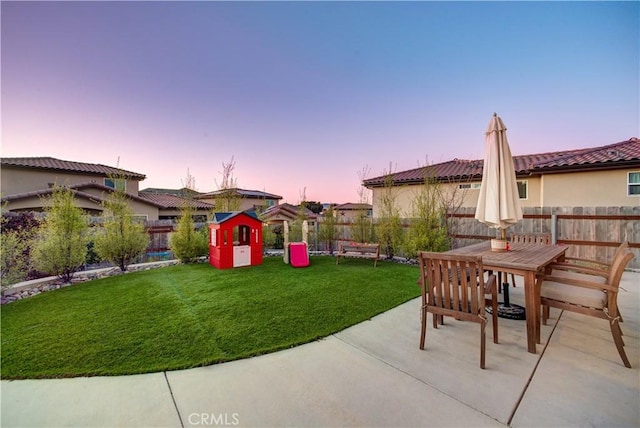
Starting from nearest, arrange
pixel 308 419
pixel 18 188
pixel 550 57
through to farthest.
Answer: pixel 308 419 < pixel 550 57 < pixel 18 188

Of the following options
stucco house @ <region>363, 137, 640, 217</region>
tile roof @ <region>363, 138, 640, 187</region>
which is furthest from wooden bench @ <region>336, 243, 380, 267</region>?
tile roof @ <region>363, 138, 640, 187</region>

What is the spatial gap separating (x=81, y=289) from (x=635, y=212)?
13.0m

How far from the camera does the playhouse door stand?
24.3ft

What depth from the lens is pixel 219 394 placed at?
6.71ft

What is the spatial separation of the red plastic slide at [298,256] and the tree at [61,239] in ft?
16.2

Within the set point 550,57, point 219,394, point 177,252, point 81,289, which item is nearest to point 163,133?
point 177,252

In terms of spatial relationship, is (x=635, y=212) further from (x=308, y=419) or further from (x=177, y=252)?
(x=177, y=252)

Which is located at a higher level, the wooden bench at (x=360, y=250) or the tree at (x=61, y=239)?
the tree at (x=61, y=239)

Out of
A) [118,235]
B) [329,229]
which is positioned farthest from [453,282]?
[118,235]

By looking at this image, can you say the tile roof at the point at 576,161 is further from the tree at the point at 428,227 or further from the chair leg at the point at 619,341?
the chair leg at the point at 619,341

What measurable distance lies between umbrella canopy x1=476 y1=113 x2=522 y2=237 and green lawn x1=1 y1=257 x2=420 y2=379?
2.01 metres

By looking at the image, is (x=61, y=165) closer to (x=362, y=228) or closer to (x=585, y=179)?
(x=362, y=228)

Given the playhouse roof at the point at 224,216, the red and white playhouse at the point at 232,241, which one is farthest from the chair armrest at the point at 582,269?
the playhouse roof at the point at 224,216

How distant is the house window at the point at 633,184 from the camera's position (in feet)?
28.1
